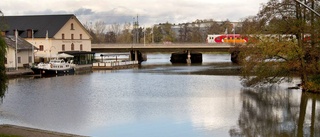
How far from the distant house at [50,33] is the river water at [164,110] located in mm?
29102

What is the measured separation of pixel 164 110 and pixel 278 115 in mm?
6268

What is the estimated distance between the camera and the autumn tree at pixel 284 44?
115ft

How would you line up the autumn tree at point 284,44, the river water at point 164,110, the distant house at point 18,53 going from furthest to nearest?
the distant house at point 18,53, the autumn tree at point 284,44, the river water at point 164,110

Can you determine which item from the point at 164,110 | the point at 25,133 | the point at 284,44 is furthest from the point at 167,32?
the point at 25,133

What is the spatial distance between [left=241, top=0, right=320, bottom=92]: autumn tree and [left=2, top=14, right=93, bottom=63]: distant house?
3822 cm

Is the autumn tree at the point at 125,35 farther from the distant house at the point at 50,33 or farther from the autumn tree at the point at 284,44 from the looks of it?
the autumn tree at the point at 284,44

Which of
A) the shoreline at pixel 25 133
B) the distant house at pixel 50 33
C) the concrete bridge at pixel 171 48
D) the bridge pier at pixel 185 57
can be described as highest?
the distant house at pixel 50 33

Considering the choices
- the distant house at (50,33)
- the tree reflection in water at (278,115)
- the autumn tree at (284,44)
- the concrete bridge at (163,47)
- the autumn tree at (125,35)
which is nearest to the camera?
the tree reflection in water at (278,115)

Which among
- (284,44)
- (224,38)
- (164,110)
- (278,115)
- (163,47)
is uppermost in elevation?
(224,38)

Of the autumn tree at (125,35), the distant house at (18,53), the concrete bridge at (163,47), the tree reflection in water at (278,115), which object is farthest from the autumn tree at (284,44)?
the autumn tree at (125,35)

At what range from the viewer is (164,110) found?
27641 millimetres

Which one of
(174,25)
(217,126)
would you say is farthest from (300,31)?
(174,25)

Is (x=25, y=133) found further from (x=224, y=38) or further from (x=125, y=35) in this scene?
(x=125, y=35)

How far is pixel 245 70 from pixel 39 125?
59.1ft
